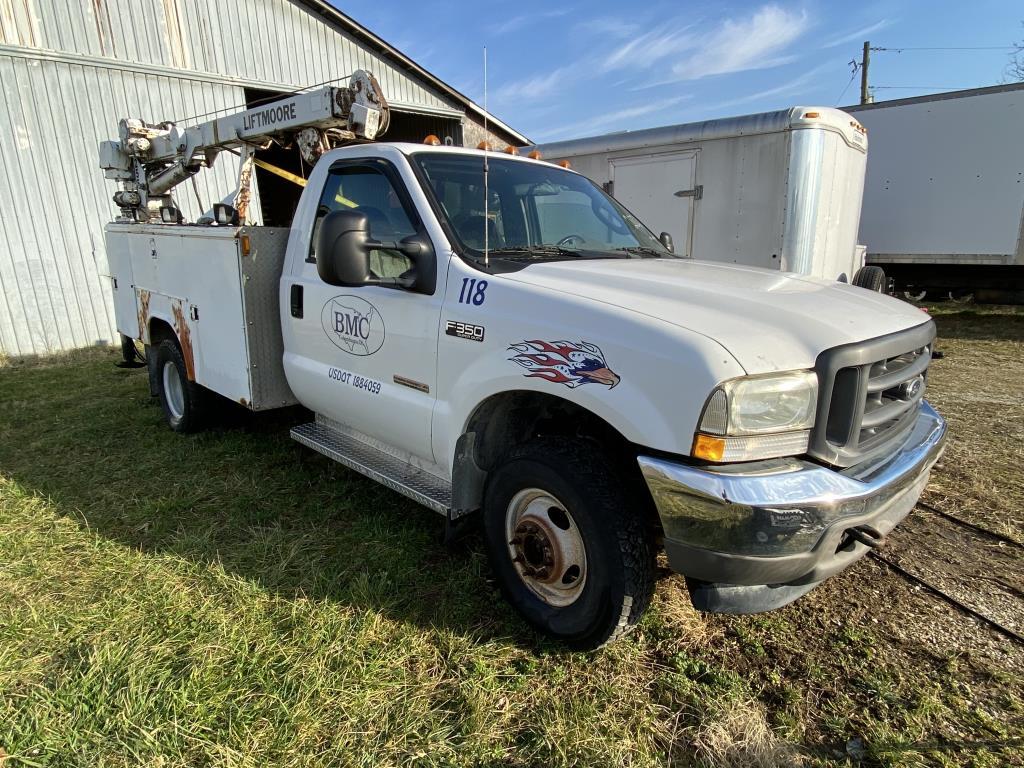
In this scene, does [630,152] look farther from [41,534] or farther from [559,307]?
[41,534]

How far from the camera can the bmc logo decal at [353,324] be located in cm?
319

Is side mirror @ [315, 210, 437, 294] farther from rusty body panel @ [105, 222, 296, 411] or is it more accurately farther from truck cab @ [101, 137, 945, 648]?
rusty body panel @ [105, 222, 296, 411]

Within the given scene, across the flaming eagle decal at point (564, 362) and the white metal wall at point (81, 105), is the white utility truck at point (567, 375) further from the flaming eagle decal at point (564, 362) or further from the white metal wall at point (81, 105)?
the white metal wall at point (81, 105)

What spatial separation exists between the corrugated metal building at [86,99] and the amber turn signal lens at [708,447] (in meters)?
8.68

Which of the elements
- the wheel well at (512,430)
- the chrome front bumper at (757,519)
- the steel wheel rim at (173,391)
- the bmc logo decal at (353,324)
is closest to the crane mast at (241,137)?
the bmc logo decal at (353,324)

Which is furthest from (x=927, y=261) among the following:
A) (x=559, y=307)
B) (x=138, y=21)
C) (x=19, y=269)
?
(x=19, y=269)

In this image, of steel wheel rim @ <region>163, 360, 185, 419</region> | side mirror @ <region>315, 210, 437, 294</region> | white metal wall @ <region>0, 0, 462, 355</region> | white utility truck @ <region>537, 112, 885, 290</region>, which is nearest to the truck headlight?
side mirror @ <region>315, 210, 437, 294</region>

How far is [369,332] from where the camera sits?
10.6 ft

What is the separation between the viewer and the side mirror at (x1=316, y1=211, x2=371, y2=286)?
2.67 metres

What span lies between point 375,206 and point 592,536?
2.18m

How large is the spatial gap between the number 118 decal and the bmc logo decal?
63 centimetres

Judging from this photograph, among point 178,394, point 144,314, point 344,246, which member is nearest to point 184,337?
point 178,394

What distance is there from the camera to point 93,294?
31.6 ft

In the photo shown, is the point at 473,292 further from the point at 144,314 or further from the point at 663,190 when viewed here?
the point at 663,190
